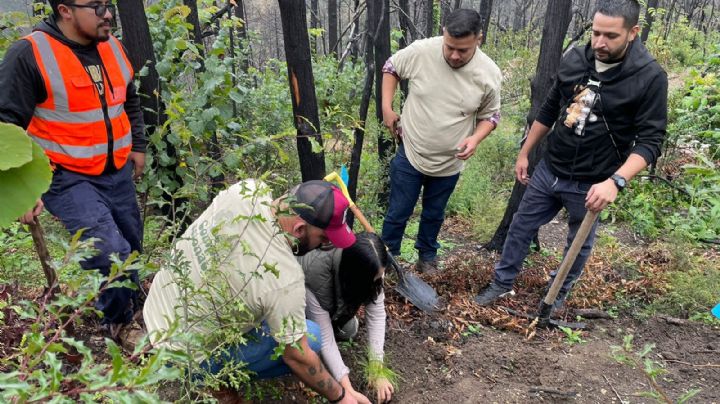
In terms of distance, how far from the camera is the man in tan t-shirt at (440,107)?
10.5 ft

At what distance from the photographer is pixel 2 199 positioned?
21.0 inches

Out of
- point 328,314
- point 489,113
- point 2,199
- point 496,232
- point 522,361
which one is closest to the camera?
point 2,199

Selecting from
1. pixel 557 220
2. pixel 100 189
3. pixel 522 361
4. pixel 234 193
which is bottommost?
pixel 557 220

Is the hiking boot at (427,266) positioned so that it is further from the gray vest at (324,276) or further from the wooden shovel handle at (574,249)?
the gray vest at (324,276)

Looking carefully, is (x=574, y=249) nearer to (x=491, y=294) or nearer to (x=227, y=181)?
(x=491, y=294)

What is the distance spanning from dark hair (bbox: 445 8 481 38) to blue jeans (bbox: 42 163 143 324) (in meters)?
2.11

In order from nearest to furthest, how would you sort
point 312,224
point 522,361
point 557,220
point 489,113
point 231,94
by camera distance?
1. point 312,224
2. point 522,361
3. point 231,94
4. point 489,113
5. point 557,220

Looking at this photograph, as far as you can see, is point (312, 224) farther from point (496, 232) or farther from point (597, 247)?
point (597, 247)

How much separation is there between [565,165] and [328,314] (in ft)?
5.49

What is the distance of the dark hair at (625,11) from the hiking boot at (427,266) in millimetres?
2040

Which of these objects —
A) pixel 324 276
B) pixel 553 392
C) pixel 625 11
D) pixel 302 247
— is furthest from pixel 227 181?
pixel 625 11

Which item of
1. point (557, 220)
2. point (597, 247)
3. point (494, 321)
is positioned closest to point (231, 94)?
point (494, 321)

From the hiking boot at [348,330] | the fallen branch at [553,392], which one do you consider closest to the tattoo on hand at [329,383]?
the hiking boot at [348,330]

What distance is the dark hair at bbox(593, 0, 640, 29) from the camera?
2.56 meters
